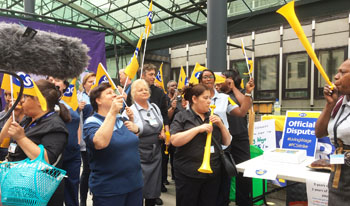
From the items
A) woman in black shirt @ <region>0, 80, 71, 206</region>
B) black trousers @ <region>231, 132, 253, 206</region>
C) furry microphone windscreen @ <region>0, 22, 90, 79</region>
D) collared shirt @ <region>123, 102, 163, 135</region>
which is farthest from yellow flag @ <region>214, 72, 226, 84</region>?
furry microphone windscreen @ <region>0, 22, 90, 79</region>

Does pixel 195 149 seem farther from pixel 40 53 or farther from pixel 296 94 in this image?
pixel 296 94

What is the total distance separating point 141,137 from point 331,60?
10.9 metres

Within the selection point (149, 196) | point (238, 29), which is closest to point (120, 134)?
point (149, 196)

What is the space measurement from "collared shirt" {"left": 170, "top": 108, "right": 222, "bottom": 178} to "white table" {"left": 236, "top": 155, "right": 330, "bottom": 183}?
0.31m

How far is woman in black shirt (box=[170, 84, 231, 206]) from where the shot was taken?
278cm

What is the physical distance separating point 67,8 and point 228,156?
13.8 metres

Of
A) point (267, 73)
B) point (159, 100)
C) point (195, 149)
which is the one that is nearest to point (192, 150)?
point (195, 149)

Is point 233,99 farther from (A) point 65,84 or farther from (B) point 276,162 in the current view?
(A) point 65,84

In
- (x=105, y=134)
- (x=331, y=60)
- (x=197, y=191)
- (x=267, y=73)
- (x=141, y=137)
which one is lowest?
(x=197, y=191)

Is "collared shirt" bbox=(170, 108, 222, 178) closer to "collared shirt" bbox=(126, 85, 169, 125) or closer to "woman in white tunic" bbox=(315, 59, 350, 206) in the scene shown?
"woman in white tunic" bbox=(315, 59, 350, 206)

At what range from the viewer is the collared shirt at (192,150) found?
279 centimetres

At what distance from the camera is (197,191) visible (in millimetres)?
2850

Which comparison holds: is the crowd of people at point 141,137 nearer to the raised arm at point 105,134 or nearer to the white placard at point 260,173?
the raised arm at point 105,134

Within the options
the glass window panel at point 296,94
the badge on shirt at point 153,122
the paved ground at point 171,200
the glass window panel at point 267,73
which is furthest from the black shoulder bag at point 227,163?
the glass window panel at point 267,73
